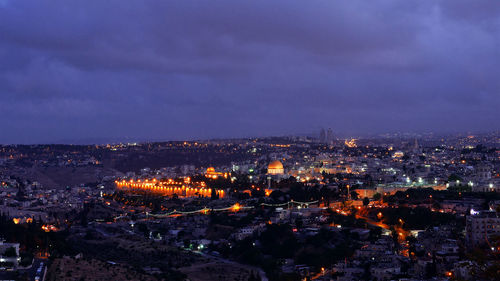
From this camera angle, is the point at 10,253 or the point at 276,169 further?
the point at 276,169

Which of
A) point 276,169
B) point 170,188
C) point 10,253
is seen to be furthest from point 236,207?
point 10,253

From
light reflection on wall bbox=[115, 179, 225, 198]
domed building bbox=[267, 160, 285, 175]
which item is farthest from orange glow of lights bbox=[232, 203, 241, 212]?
domed building bbox=[267, 160, 285, 175]

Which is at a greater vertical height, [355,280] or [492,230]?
[492,230]

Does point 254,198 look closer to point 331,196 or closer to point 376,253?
point 331,196

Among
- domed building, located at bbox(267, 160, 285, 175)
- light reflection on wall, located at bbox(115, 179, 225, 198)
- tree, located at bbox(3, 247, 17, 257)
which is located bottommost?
light reflection on wall, located at bbox(115, 179, 225, 198)

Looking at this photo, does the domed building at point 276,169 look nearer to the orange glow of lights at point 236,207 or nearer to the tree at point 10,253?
the orange glow of lights at point 236,207

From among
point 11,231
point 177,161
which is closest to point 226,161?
point 177,161

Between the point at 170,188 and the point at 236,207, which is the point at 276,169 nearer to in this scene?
the point at 170,188

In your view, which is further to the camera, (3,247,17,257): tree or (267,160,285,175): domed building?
(267,160,285,175): domed building

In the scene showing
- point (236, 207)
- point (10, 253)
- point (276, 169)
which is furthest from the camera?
point (276, 169)

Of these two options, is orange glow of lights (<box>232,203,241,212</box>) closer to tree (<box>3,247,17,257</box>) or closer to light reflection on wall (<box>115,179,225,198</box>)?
light reflection on wall (<box>115,179,225,198</box>)

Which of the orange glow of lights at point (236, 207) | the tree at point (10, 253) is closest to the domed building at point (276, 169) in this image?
the orange glow of lights at point (236, 207)
